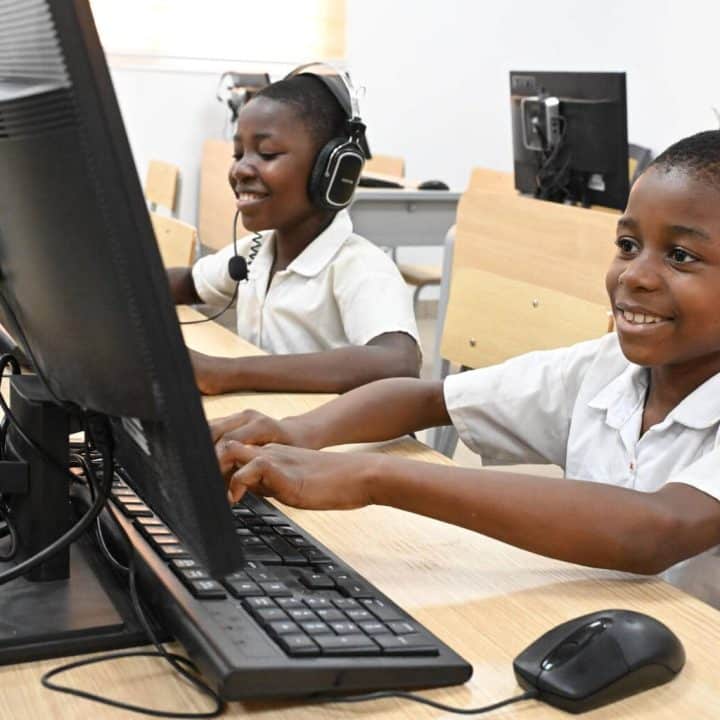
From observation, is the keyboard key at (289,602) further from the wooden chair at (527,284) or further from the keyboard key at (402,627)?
the wooden chair at (527,284)

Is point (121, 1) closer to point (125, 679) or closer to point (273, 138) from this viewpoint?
point (273, 138)

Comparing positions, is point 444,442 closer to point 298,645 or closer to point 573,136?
point 298,645

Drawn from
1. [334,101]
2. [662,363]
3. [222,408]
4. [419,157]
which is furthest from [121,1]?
[662,363]

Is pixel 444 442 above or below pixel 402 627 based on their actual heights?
below

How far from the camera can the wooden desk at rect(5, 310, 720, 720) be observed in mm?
634

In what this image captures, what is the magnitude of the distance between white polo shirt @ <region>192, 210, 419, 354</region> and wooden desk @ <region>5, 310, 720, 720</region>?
2.43 feet

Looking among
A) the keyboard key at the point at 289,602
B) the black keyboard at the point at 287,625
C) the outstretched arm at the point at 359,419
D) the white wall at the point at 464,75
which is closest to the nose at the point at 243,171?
the outstretched arm at the point at 359,419

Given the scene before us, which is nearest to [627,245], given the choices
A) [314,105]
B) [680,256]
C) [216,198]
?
[680,256]

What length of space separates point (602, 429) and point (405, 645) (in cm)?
56

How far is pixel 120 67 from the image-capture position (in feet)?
15.1

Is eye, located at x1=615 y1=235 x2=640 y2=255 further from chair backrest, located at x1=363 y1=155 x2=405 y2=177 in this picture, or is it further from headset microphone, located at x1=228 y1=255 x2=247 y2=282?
chair backrest, located at x1=363 y1=155 x2=405 y2=177

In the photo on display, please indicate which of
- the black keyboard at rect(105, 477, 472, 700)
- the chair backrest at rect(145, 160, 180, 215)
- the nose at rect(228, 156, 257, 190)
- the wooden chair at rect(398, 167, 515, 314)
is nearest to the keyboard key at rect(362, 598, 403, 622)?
the black keyboard at rect(105, 477, 472, 700)

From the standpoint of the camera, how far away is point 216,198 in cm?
384

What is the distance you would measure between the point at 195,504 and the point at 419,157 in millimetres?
4756
